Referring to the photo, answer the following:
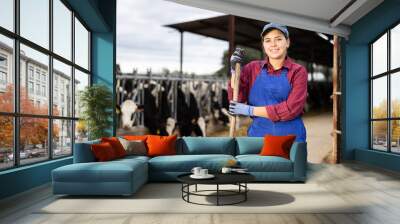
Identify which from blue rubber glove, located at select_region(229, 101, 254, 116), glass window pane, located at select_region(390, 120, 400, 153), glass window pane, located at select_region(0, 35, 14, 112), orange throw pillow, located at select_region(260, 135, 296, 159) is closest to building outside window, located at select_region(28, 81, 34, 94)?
glass window pane, located at select_region(0, 35, 14, 112)

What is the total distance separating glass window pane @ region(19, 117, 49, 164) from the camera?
17.6 ft

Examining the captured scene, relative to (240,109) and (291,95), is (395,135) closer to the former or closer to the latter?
(291,95)

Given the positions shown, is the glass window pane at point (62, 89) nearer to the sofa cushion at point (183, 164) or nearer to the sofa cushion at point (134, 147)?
the sofa cushion at point (134, 147)

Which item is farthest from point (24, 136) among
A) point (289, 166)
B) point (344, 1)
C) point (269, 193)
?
point (344, 1)

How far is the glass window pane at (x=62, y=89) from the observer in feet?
21.4

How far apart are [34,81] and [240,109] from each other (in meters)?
4.22

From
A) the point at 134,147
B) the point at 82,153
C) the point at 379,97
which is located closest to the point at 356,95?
the point at 379,97

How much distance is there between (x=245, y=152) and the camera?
22.0ft

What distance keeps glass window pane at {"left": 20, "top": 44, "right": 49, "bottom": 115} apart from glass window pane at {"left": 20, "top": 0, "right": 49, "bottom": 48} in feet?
0.61

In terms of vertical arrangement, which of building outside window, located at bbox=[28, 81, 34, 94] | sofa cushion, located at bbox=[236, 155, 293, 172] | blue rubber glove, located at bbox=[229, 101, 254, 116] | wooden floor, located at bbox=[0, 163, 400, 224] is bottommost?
wooden floor, located at bbox=[0, 163, 400, 224]

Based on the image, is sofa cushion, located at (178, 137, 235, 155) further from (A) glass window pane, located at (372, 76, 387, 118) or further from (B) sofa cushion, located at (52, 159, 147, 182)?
(A) glass window pane, located at (372, 76, 387, 118)

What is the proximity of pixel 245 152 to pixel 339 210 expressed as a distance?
262 centimetres

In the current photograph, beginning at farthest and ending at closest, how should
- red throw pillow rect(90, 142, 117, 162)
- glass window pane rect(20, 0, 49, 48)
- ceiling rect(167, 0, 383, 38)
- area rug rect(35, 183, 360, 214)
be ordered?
ceiling rect(167, 0, 383, 38)
red throw pillow rect(90, 142, 117, 162)
glass window pane rect(20, 0, 49, 48)
area rug rect(35, 183, 360, 214)

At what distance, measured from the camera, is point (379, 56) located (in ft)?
29.0
